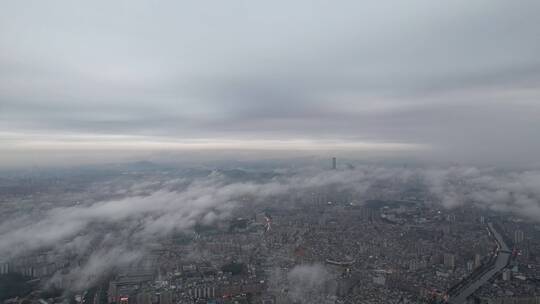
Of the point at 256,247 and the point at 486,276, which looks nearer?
the point at 486,276

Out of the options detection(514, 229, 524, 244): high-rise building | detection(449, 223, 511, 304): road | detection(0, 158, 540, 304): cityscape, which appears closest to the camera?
detection(449, 223, 511, 304): road

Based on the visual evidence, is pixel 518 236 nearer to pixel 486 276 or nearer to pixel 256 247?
pixel 486 276

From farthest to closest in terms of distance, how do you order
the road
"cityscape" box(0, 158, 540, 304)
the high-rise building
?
the high-rise building → "cityscape" box(0, 158, 540, 304) → the road

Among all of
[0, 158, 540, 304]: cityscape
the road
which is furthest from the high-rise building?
the road

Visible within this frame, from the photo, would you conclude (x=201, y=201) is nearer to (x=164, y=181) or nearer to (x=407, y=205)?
(x=164, y=181)

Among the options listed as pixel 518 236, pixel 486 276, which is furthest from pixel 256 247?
pixel 518 236

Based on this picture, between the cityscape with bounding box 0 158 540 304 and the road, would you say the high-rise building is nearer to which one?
the cityscape with bounding box 0 158 540 304

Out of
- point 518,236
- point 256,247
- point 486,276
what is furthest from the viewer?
point 518,236

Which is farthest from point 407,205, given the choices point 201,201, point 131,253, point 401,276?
point 131,253

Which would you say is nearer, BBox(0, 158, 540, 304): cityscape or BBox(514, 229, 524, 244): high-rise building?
BBox(0, 158, 540, 304): cityscape
